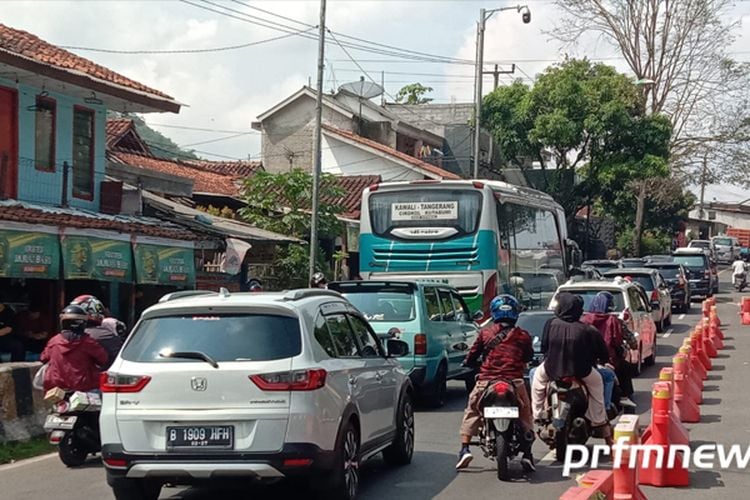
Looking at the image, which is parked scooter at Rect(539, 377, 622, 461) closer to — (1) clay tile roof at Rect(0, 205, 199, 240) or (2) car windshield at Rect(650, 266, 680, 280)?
(1) clay tile roof at Rect(0, 205, 199, 240)

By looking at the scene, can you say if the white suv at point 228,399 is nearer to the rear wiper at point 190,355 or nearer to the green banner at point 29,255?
the rear wiper at point 190,355

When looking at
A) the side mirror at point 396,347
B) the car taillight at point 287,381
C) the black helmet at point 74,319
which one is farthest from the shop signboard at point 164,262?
the car taillight at point 287,381

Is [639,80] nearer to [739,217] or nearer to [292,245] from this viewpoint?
[292,245]

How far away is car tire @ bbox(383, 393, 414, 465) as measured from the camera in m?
10.4

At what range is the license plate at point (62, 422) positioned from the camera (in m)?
10.7

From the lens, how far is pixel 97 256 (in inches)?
774

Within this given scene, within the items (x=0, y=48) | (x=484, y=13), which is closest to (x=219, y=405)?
(x=0, y=48)

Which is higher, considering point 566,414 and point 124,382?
point 124,382

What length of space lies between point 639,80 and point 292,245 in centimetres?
2410

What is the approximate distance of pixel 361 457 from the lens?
9.02 m

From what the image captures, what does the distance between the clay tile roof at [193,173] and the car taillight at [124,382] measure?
71.8 feet

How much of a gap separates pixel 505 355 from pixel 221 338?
10.0 ft

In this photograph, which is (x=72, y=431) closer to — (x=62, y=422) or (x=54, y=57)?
(x=62, y=422)

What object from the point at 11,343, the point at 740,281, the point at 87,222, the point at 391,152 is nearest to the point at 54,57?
the point at 87,222
